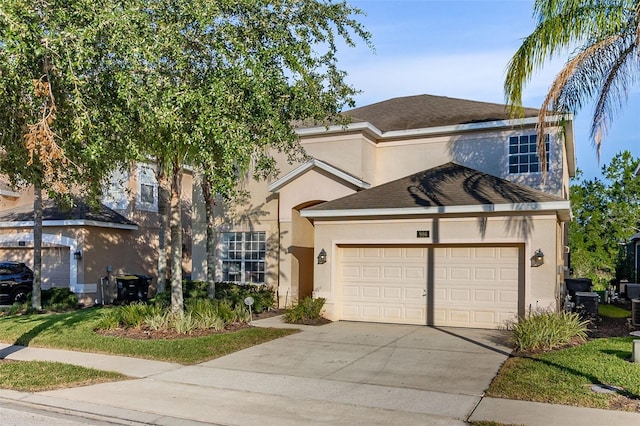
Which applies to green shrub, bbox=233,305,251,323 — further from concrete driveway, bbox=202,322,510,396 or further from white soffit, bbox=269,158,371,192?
white soffit, bbox=269,158,371,192

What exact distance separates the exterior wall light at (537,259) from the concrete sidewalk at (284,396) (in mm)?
3047

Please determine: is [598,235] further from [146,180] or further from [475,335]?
[146,180]

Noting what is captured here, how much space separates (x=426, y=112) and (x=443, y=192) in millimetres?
5590

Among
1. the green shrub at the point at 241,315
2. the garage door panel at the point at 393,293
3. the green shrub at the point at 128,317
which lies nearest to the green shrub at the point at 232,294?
the green shrub at the point at 241,315

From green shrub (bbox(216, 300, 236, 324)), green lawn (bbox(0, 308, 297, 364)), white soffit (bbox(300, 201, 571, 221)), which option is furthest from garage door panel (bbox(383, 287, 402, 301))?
green shrub (bbox(216, 300, 236, 324))

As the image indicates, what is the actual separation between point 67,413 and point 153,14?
6342 mm

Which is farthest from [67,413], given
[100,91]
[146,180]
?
[146,180]

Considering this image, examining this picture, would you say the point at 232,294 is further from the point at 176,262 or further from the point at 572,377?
the point at 572,377

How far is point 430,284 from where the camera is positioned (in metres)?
15.2

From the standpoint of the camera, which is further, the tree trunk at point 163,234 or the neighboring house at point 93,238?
the neighboring house at point 93,238

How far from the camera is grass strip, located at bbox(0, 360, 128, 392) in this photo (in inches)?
355

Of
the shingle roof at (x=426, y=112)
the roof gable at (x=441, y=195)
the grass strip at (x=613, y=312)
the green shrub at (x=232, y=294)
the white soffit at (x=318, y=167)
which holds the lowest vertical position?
the grass strip at (x=613, y=312)

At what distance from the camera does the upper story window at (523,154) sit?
17.0m

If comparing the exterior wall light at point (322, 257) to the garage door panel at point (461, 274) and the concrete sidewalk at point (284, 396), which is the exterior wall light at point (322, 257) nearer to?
the garage door panel at point (461, 274)
